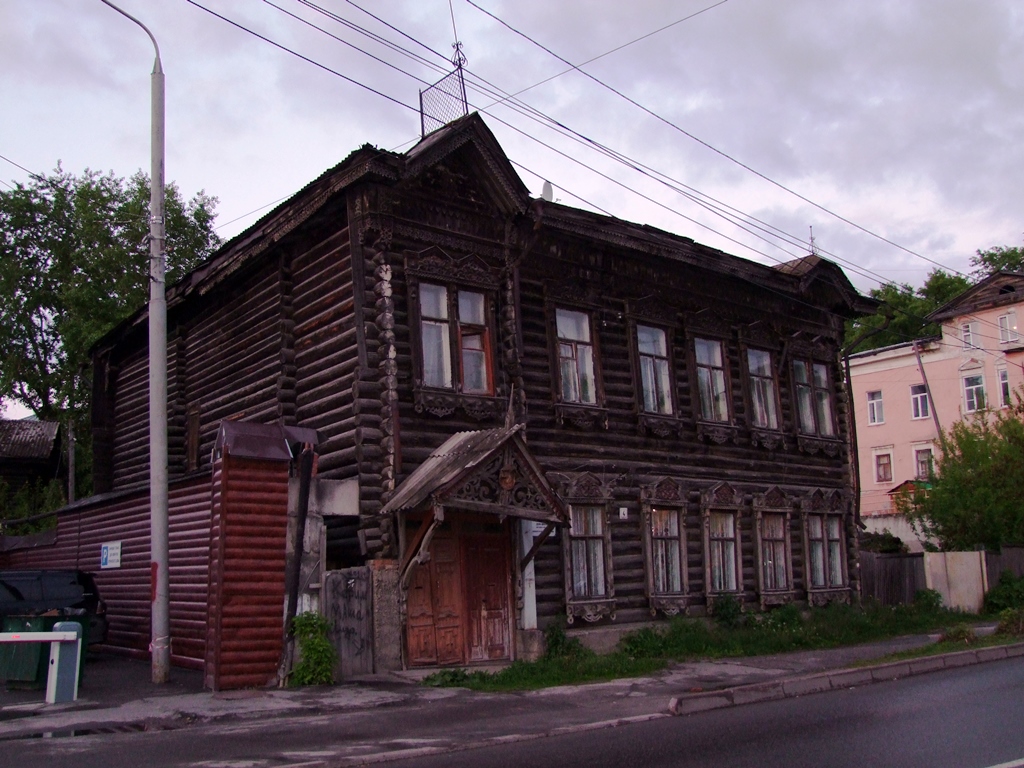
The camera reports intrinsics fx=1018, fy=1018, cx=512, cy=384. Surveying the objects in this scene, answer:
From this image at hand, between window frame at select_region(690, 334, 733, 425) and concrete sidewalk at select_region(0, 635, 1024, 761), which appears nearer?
concrete sidewalk at select_region(0, 635, 1024, 761)

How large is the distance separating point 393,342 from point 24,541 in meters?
12.6

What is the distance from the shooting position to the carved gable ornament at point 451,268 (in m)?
16.5

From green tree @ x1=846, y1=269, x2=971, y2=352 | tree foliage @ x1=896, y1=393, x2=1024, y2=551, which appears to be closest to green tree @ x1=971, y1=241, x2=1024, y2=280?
green tree @ x1=846, y1=269, x2=971, y2=352

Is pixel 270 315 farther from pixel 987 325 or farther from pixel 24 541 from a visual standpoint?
pixel 987 325

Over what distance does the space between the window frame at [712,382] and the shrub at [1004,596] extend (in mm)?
9847

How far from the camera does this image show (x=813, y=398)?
24.9 meters

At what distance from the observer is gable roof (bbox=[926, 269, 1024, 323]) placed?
2058 inches

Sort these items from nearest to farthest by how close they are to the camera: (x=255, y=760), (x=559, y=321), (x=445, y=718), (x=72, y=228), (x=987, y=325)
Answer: (x=255, y=760)
(x=445, y=718)
(x=559, y=321)
(x=72, y=228)
(x=987, y=325)

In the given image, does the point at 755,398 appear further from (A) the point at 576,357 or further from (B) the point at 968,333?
(B) the point at 968,333

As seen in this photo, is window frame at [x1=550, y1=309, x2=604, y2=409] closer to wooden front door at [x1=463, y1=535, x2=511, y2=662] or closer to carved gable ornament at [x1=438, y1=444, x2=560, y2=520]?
carved gable ornament at [x1=438, y1=444, x2=560, y2=520]

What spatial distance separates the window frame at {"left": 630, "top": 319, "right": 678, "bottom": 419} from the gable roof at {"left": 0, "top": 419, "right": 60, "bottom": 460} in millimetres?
31484

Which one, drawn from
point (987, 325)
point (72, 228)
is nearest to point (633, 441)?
point (72, 228)

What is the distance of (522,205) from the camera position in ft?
57.6

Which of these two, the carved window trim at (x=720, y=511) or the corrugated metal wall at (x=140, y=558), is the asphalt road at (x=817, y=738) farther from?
the carved window trim at (x=720, y=511)
